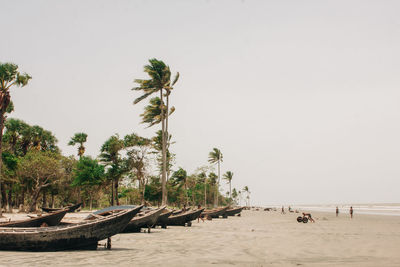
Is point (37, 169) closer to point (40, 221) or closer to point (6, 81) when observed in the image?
point (6, 81)

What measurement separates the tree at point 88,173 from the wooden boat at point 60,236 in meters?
42.1

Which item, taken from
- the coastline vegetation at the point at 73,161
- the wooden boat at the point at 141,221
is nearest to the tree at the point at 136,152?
the coastline vegetation at the point at 73,161

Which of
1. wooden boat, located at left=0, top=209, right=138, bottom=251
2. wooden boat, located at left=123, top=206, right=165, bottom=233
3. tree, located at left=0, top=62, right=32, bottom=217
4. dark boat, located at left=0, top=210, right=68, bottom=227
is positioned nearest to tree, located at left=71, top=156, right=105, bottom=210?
tree, located at left=0, top=62, right=32, bottom=217

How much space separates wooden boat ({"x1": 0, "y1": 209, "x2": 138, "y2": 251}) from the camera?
419 inches

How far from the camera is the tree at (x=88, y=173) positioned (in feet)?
168

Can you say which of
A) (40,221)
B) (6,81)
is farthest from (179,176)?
(40,221)

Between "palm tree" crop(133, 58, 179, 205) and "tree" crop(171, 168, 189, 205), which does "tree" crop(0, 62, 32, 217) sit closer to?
"palm tree" crop(133, 58, 179, 205)

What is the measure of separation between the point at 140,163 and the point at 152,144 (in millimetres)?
3701

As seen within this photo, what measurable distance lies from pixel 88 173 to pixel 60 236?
142 feet

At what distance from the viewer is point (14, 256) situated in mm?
9688

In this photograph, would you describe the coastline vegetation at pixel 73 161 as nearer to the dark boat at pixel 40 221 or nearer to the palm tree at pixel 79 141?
the palm tree at pixel 79 141

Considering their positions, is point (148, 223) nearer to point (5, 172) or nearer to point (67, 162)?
point (5, 172)

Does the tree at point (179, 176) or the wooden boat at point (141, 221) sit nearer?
the wooden boat at point (141, 221)

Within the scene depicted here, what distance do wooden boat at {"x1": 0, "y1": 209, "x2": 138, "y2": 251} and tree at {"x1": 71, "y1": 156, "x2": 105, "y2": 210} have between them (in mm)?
42057
